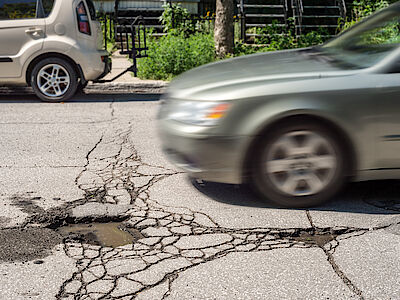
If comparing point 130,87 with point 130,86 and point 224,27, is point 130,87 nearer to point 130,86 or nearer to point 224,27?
point 130,86

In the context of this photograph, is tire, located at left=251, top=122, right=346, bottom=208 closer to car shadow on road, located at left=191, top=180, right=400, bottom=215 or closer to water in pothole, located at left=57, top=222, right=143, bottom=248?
car shadow on road, located at left=191, top=180, right=400, bottom=215

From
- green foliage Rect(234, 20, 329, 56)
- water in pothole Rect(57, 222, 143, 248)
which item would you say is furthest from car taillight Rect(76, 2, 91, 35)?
water in pothole Rect(57, 222, 143, 248)

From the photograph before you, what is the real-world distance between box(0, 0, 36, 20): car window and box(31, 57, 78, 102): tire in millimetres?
805

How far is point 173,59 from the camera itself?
1170 centimetres

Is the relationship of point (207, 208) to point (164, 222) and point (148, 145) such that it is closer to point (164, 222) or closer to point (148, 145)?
point (164, 222)

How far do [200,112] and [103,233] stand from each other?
4.07ft

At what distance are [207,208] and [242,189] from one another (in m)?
0.56

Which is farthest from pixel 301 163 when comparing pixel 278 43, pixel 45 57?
pixel 278 43

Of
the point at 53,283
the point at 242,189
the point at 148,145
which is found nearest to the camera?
the point at 53,283

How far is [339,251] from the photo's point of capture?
3930 mm

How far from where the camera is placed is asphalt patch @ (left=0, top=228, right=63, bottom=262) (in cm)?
386

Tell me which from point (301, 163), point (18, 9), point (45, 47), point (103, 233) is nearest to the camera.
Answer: point (103, 233)

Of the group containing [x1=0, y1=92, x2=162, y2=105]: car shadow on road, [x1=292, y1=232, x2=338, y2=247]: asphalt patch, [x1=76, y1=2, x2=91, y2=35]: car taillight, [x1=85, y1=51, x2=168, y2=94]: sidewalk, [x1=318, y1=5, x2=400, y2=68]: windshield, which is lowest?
[x1=292, y1=232, x2=338, y2=247]: asphalt patch

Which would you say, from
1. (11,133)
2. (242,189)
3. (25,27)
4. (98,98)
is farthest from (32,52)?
(242,189)
